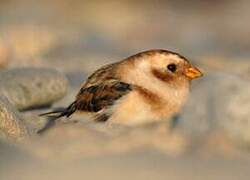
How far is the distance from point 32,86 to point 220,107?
→ 183 cm

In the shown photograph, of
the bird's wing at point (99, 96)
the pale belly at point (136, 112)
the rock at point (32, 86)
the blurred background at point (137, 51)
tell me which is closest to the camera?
the blurred background at point (137, 51)

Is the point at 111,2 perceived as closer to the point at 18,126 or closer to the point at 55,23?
the point at 55,23

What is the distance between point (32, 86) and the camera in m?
9.03

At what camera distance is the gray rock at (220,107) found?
693cm

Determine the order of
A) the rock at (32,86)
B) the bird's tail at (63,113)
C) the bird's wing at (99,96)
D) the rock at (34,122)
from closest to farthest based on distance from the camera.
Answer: the rock at (34,122) → the bird's wing at (99,96) → the bird's tail at (63,113) → the rock at (32,86)

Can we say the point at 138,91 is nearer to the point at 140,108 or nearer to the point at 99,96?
the point at 140,108

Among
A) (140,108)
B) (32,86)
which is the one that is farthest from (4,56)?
(140,108)

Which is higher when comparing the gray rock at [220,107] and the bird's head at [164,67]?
the bird's head at [164,67]

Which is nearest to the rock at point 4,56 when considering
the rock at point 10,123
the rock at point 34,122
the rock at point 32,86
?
the rock at point 32,86

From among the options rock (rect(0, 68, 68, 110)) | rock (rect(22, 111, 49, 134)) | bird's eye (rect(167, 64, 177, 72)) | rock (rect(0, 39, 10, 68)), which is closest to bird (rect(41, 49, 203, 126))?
bird's eye (rect(167, 64, 177, 72))

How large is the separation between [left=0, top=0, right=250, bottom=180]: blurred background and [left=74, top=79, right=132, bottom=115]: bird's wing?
1.42 feet

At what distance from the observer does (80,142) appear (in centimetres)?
521

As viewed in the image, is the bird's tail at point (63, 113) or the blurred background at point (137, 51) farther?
the bird's tail at point (63, 113)

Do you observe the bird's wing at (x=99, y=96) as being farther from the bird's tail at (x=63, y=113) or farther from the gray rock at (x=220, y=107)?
the gray rock at (x=220, y=107)
